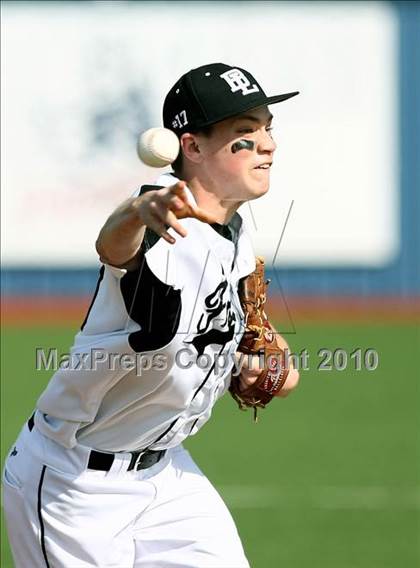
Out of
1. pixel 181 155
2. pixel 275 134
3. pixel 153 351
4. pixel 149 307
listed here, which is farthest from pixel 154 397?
pixel 275 134

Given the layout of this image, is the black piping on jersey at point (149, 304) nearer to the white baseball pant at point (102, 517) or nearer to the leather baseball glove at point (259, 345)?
the white baseball pant at point (102, 517)

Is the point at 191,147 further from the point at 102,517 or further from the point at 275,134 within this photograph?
the point at 275,134

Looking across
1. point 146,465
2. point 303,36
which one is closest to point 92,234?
point 303,36

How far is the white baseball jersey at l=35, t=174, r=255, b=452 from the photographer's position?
2.93 metres

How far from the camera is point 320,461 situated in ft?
22.4

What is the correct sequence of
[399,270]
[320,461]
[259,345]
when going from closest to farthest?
[259,345] < [320,461] < [399,270]

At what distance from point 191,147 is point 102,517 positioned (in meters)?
1.05

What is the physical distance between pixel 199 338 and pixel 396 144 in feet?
40.8

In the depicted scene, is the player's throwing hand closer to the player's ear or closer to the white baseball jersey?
the white baseball jersey

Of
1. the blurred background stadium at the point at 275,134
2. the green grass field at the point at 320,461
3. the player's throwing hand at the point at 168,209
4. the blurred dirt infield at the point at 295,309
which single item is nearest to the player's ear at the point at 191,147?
the player's throwing hand at the point at 168,209

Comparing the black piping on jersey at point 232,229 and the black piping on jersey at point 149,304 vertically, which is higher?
the black piping on jersey at point 232,229

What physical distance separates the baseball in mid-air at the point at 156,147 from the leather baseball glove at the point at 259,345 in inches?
35.0

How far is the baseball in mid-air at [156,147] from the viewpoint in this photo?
2.60 metres

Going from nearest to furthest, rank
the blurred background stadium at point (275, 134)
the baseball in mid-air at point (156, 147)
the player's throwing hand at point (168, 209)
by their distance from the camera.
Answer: the player's throwing hand at point (168, 209) → the baseball in mid-air at point (156, 147) → the blurred background stadium at point (275, 134)
